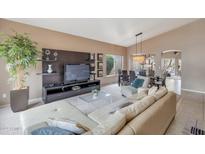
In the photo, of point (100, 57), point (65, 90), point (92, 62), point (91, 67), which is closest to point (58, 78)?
point (65, 90)

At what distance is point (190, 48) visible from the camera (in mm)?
6395

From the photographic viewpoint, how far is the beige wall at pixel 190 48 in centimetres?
607

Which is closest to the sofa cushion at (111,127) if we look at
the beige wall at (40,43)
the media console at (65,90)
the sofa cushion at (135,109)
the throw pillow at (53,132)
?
the sofa cushion at (135,109)

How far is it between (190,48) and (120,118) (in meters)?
6.70

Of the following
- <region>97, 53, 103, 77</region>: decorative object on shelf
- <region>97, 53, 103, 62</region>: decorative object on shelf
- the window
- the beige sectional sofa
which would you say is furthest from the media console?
the window

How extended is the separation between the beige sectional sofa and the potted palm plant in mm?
1393

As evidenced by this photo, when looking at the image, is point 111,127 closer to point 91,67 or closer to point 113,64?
point 91,67

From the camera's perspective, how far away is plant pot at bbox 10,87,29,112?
337 cm
